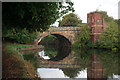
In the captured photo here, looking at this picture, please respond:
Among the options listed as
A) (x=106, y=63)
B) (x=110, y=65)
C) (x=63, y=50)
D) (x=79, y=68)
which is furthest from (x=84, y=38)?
(x=79, y=68)

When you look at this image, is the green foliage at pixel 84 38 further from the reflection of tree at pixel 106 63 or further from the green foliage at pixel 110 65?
the green foliage at pixel 110 65

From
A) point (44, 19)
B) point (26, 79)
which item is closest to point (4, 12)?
point (44, 19)

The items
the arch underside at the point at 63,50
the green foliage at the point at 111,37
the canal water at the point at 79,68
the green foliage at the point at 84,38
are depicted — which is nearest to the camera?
the canal water at the point at 79,68

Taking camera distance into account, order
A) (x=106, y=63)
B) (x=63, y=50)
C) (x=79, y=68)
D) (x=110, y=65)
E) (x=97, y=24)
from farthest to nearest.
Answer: (x=97, y=24) → (x=63, y=50) → (x=106, y=63) → (x=110, y=65) → (x=79, y=68)

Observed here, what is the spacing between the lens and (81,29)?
2461 centimetres

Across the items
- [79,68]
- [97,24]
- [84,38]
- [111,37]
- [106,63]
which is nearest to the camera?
[79,68]

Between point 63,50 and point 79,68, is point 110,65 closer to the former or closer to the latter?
point 79,68

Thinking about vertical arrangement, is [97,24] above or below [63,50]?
above

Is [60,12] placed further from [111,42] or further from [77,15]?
[77,15]

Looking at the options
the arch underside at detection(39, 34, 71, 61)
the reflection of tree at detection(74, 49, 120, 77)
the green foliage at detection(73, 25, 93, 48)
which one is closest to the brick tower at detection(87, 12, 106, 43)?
the green foliage at detection(73, 25, 93, 48)

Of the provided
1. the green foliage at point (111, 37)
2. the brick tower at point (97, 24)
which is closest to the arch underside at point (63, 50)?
the brick tower at point (97, 24)

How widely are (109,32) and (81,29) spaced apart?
5556 mm

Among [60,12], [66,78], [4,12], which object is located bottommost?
[66,78]

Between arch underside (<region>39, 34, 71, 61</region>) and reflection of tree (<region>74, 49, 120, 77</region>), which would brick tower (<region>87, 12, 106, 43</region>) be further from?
reflection of tree (<region>74, 49, 120, 77</region>)
